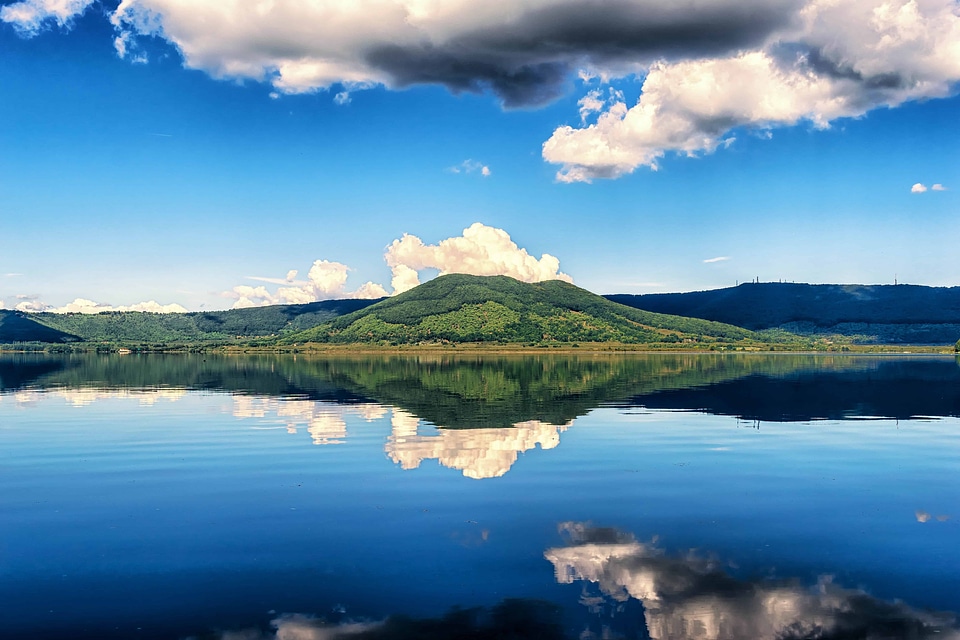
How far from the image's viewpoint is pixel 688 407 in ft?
242

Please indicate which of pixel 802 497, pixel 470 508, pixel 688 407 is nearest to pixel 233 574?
pixel 470 508

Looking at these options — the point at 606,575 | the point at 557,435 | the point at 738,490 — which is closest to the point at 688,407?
the point at 557,435

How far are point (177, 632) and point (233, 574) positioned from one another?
13.4 ft

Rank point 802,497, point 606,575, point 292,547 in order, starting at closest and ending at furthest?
1. point 606,575
2. point 292,547
3. point 802,497

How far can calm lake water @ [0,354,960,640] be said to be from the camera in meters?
18.5

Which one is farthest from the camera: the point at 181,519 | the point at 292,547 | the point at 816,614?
the point at 181,519

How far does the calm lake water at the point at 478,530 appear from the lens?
1845 centimetres

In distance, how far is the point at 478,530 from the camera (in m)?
26.3

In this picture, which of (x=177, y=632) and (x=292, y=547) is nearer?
(x=177, y=632)

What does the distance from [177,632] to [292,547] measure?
7007mm

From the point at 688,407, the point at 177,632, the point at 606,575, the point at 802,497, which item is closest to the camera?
the point at 177,632

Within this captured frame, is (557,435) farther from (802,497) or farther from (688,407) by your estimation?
(688,407)

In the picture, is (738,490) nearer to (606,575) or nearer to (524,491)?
(524,491)

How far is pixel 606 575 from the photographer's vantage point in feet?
69.4
